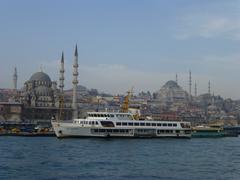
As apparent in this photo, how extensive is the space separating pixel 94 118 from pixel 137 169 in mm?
27287

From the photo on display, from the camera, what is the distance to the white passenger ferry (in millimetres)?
56000

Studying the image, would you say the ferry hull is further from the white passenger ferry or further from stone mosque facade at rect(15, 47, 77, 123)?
stone mosque facade at rect(15, 47, 77, 123)

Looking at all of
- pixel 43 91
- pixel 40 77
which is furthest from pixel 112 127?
pixel 40 77

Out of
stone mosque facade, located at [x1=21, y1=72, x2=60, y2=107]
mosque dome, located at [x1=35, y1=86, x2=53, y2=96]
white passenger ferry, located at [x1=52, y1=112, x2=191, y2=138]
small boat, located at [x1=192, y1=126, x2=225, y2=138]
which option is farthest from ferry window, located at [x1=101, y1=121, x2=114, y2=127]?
mosque dome, located at [x1=35, y1=86, x2=53, y2=96]

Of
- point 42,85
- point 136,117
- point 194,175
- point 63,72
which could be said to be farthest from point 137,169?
point 42,85

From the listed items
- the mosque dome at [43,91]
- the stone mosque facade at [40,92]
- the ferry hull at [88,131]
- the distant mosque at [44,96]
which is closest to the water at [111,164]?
the ferry hull at [88,131]

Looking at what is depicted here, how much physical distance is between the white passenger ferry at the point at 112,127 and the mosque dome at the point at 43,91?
7657 cm

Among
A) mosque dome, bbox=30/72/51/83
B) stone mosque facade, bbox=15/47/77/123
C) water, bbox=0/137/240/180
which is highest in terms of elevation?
mosque dome, bbox=30/72/51/83

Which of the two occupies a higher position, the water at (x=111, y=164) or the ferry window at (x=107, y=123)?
the ferry window at (x=107, y=123)

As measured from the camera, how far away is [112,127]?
5712cm

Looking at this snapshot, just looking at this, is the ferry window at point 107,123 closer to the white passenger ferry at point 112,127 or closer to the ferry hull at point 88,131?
the white passenger ferry at point 112,127

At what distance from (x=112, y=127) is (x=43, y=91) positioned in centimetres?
7994

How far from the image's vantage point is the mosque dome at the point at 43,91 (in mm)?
133962

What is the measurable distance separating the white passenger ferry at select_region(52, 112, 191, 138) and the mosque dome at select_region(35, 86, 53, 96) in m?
76.6
